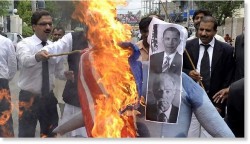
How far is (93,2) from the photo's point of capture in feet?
10.9

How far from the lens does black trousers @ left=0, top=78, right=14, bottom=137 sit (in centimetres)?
345

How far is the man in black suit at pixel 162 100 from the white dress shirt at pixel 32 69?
938mm

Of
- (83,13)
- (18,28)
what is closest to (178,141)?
(83,13)

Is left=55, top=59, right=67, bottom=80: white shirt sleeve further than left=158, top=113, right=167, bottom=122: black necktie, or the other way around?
left=55, top=59, right=67, bottom=80: white shirt sleeve

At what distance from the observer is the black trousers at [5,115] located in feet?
11.3

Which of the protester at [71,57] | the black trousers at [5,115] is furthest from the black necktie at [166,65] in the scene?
the black trousers at [5,115]

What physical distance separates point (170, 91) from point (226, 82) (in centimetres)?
91

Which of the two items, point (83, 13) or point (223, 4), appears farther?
point (223, 4)

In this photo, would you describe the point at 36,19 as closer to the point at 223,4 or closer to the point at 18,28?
the point at 18,28

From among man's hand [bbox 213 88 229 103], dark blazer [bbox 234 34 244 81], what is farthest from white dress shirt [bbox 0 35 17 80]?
dark blazer [bbox 234 34 244 81]

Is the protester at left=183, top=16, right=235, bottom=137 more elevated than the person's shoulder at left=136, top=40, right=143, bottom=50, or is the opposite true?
the person's shoulder at left=136, top=40, right=143, bottom=50

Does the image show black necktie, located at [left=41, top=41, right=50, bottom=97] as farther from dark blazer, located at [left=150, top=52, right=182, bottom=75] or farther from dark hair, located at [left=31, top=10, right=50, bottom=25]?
dark blazer, located at [left=150, top=52, right=182, bottom=75]

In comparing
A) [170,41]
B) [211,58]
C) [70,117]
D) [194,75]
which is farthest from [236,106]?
[211,58]

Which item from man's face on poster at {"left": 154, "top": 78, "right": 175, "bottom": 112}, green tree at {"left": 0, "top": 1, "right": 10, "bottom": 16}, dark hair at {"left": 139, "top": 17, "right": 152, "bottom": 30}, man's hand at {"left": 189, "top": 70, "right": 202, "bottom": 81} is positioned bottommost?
man's face on poster at {"left": 154, "top": 78, "right": 175, "bottom": 112}
